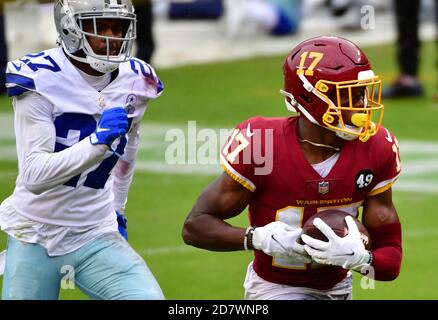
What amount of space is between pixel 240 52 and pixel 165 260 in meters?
12.6

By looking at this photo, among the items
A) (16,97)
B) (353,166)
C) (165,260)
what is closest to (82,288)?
(16,97)

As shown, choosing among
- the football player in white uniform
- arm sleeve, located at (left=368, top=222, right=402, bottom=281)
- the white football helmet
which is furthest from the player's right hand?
arm sleeve, located at (left=368, top=222, right=402, bottom=281)

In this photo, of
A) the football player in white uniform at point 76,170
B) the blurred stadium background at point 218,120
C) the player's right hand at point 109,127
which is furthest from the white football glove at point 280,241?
the blurred stadium background at point 218,120

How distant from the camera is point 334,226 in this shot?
16.7ft

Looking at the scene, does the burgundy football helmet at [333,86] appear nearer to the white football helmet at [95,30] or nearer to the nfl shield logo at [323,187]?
the nfl shield logo at [323,187]

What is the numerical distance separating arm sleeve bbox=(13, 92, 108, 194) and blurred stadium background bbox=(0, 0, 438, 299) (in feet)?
8.76

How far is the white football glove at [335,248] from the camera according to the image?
16.4ft

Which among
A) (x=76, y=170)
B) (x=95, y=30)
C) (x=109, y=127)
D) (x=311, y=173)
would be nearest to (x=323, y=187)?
(x=311, y=173)

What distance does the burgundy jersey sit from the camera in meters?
5.31

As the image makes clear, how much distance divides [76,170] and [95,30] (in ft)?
2.60

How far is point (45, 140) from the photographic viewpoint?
5.41 m

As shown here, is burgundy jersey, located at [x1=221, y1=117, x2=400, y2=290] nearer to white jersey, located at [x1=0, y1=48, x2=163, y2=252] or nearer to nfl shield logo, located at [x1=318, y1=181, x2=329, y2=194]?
nfl shield logo, located at [x1=318, y1=181, x2=329, y2=194]
